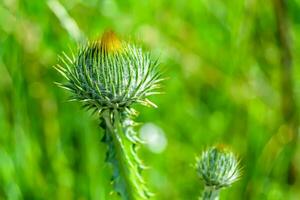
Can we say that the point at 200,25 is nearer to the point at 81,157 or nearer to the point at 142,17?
the point at 142,17

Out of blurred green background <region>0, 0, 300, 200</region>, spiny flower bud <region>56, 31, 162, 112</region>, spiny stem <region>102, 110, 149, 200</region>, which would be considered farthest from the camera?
blurred green background <region>0, 0, 300, 200</region>

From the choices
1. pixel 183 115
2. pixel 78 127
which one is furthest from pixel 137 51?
pixel 183 115

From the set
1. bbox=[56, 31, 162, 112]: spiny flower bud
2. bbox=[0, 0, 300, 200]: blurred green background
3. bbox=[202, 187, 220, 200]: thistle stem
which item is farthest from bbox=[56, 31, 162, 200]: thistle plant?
bbox=[0, 0, 300, 200]: blurred green background

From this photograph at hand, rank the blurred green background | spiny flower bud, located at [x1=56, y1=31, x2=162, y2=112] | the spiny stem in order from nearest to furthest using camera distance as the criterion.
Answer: spiny flower bud, located at [x1=56, y1=31, x2=162, y2=112], the spiny stem, the blurred green background

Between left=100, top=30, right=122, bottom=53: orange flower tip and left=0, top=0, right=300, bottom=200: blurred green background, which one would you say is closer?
left=100, top=30, right=122, bottom=53: orange flower tip

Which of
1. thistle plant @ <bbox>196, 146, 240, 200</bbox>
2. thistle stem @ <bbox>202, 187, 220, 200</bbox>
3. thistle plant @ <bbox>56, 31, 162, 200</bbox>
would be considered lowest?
thistle stem @ <bbox>202, 187, 220, 200</bbox>

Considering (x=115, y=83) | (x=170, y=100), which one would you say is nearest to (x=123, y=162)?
(x=115, y=83)

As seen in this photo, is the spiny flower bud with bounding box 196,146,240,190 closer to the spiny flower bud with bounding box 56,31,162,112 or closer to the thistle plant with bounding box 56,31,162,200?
the thistle plant with bounding box 56,31,162,200

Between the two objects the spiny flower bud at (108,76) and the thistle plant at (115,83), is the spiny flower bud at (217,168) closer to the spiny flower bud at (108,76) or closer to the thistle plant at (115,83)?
the thistle plant at (115,83)
